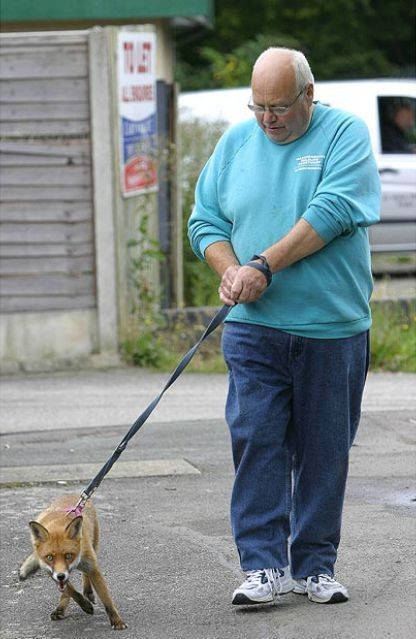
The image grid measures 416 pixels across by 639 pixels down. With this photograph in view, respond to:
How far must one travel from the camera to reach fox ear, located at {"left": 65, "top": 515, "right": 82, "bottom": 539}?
4480 millimetres

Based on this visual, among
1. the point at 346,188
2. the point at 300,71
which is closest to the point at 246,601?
the point at 346,188

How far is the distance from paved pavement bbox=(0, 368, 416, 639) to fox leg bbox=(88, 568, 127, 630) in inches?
1.5

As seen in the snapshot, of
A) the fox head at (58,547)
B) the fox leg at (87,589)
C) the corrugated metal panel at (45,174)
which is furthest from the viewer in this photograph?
the corrugated metal panel at (45,174)

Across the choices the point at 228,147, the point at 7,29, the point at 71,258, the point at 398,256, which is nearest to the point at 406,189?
the point at 398,256

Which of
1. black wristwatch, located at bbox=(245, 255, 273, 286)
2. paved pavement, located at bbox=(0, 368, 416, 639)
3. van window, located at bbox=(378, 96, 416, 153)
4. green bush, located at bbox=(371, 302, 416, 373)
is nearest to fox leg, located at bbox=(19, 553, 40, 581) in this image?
paved pavement, located at bbox=(0, 368, 416, 639)

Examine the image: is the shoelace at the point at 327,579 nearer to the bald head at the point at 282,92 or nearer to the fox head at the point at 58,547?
the fox head at the point at 58,547

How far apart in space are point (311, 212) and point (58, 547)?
55.7 inches

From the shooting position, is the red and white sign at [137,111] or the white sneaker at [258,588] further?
the red and white sign at [137,111]

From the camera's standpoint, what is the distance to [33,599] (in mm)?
5086

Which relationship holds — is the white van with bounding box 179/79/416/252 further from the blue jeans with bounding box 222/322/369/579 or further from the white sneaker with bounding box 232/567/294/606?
the white sneaker with bounding box 232/567/294/606

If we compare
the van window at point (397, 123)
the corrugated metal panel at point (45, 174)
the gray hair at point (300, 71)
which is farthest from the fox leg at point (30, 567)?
the van window at point (397, 123)

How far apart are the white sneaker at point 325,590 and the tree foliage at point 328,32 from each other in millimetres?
24061

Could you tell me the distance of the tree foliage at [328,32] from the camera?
29.6 meters

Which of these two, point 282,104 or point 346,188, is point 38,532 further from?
point 282,104
